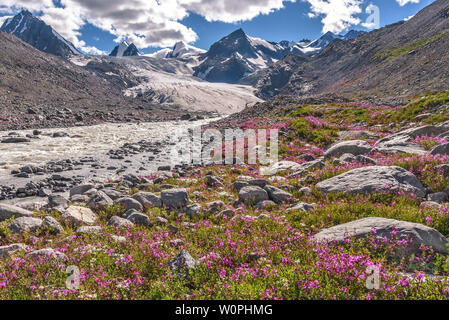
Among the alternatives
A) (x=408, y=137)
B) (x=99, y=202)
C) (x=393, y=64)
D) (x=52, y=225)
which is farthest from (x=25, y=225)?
(x=393, y=64)

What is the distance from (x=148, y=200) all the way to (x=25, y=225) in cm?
322

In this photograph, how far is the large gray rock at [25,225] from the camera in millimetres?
5980

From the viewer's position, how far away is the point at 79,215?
696 cm

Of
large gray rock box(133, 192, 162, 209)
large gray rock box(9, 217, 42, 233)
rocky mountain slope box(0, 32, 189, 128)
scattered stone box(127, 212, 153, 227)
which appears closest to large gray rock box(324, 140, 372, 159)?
large gray rock box(133, 192, 162, 209)

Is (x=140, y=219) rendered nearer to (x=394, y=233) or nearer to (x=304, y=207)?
(x=304, y=207)

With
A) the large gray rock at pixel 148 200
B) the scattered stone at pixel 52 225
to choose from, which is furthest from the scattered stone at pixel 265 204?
the scattered stone at pixel 52 225

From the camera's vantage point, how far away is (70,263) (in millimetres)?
4625

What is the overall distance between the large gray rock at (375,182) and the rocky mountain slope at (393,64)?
3121 centimetres

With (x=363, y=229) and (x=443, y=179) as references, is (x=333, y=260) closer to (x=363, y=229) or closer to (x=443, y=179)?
(x=363, y=229)

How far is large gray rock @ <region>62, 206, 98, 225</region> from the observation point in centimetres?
674

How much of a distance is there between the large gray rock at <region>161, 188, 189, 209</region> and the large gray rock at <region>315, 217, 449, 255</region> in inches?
171

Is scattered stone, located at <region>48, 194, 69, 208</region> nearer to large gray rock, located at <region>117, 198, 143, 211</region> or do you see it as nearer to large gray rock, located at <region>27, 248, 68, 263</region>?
large gray rock, located at <region>117, 198, 143, 211</region>
